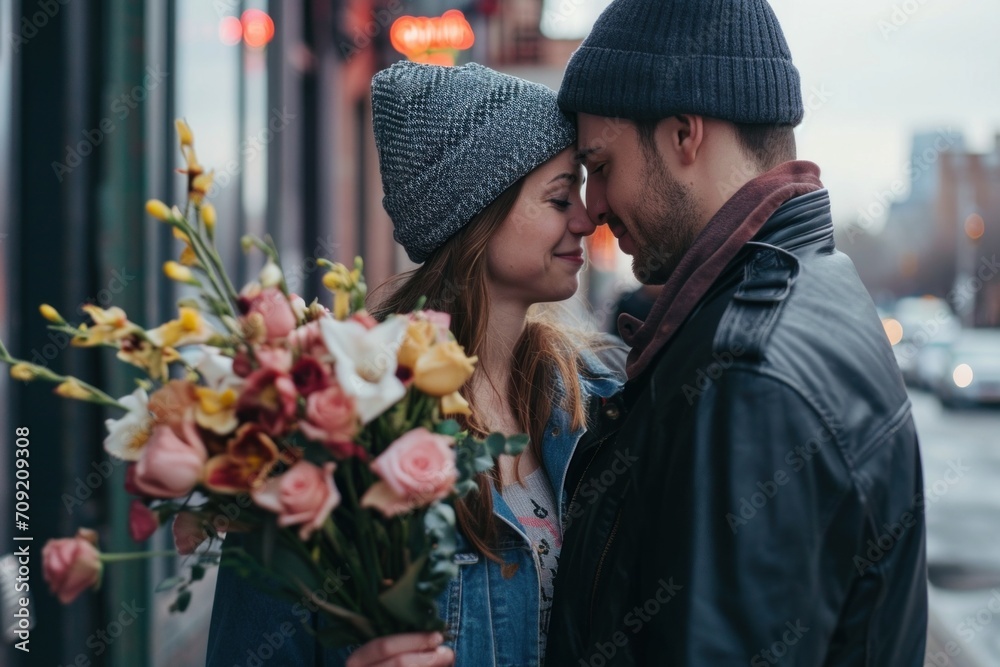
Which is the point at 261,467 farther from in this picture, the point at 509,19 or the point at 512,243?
the point at 509,19

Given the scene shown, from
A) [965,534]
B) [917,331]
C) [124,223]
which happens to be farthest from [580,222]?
[917,331]

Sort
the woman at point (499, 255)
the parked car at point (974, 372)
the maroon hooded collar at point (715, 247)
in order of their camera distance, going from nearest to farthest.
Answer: the maroon hooded collar at point (715, 247), the woman at point (499, 255), the parked car at point (974, 372)

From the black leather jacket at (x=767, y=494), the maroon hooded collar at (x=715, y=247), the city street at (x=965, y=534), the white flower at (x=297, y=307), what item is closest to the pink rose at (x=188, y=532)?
the white flower at (x=297, y=307)

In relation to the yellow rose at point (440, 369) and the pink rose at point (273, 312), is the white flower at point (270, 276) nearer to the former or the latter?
the pink rose at point (273, 312)

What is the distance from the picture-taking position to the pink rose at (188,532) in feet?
4.52

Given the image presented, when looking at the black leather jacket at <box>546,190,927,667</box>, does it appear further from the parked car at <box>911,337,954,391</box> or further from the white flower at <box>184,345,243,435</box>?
the parked car at <box>911,337,954,391</box>

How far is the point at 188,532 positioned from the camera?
1.39 metres

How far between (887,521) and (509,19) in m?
19.9

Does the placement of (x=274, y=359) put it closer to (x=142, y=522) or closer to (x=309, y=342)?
(x=309, y=342)

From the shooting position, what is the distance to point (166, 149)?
13.4ft

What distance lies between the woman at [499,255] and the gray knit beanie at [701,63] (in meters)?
0.34

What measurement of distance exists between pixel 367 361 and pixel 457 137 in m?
1.03

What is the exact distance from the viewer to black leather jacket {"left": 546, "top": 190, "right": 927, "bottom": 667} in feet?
4.73

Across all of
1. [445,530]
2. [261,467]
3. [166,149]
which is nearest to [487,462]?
[445,530]
